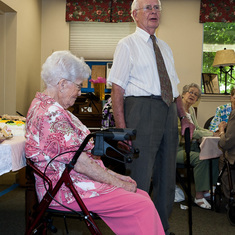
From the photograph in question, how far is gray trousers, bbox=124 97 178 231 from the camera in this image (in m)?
1.96

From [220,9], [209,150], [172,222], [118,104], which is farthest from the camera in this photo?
[220,9]

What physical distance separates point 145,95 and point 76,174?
68cm

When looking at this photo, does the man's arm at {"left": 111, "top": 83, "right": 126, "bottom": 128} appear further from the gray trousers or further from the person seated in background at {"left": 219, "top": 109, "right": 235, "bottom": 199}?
the person seated in background at {"left": 219, "top": 109, "right": 235, "bottom": 199}

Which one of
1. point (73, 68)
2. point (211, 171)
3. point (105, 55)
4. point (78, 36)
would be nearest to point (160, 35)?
point (105, 55)

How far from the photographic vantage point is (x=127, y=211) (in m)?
1.39

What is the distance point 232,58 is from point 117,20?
1706 mm

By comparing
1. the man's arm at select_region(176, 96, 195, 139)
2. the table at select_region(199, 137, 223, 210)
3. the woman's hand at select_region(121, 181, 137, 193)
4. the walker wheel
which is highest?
the man's arm at select_region(176, 96, 195, 139)

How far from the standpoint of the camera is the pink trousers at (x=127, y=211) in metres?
1.37

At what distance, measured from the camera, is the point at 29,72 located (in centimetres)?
456

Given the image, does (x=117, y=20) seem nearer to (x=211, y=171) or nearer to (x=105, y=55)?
(x=105, y=55)

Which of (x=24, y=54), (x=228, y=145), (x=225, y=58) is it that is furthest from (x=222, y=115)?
(x=24, y=54)

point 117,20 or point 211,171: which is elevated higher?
point 117,20

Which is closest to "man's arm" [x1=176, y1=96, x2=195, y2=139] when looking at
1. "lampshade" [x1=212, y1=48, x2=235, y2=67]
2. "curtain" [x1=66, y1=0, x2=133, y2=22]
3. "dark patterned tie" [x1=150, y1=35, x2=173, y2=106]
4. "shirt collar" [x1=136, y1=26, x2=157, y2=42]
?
"dark patterned tie" [x1=150, y1=35, x2=173, y2=106]

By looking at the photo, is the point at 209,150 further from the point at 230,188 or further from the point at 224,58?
the point at 224,58
